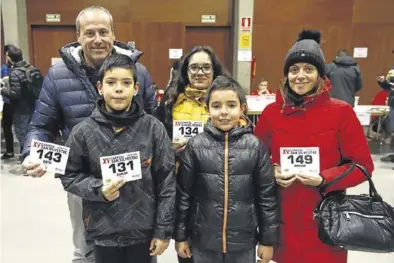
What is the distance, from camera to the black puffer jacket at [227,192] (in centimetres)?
186

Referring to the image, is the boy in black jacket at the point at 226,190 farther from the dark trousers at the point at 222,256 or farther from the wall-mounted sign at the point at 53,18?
the wall-mounted sign at the point at 53,18

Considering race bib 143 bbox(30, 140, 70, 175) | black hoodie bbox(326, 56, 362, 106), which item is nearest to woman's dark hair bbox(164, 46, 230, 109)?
race bib 143 bbox(30, 140, 70, 175)

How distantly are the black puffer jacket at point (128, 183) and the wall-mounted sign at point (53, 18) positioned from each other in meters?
6.43

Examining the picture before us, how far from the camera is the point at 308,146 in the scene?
1871 mm

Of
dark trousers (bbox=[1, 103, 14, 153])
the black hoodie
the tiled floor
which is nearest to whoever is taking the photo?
the tiled floor

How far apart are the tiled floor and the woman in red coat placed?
1.52 metres

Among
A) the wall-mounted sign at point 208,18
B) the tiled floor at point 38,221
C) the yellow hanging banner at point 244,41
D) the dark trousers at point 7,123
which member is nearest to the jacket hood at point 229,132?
the tiled floor at point 38,221

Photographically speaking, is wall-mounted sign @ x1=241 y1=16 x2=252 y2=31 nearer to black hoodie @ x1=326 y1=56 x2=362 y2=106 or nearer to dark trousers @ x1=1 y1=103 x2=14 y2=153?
black hoodie @ x1=326 y1=56 x2=362 y2=106

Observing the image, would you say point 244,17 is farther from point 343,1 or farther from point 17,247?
point 17,247

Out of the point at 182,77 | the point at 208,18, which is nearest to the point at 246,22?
the point at 208,18

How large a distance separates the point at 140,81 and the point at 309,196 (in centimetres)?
105

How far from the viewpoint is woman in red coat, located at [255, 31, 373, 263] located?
1.84 m

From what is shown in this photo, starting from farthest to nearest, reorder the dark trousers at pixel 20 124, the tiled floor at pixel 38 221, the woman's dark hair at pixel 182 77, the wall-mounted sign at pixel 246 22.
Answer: the wall-mounted sign at pixel 246 22
the dark trousers at pixel 20 124
the tiled floor at pixel 38 221
the woman's dark hair at pixel 182 77

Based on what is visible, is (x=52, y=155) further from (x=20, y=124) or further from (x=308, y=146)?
(x=20, y=124)
